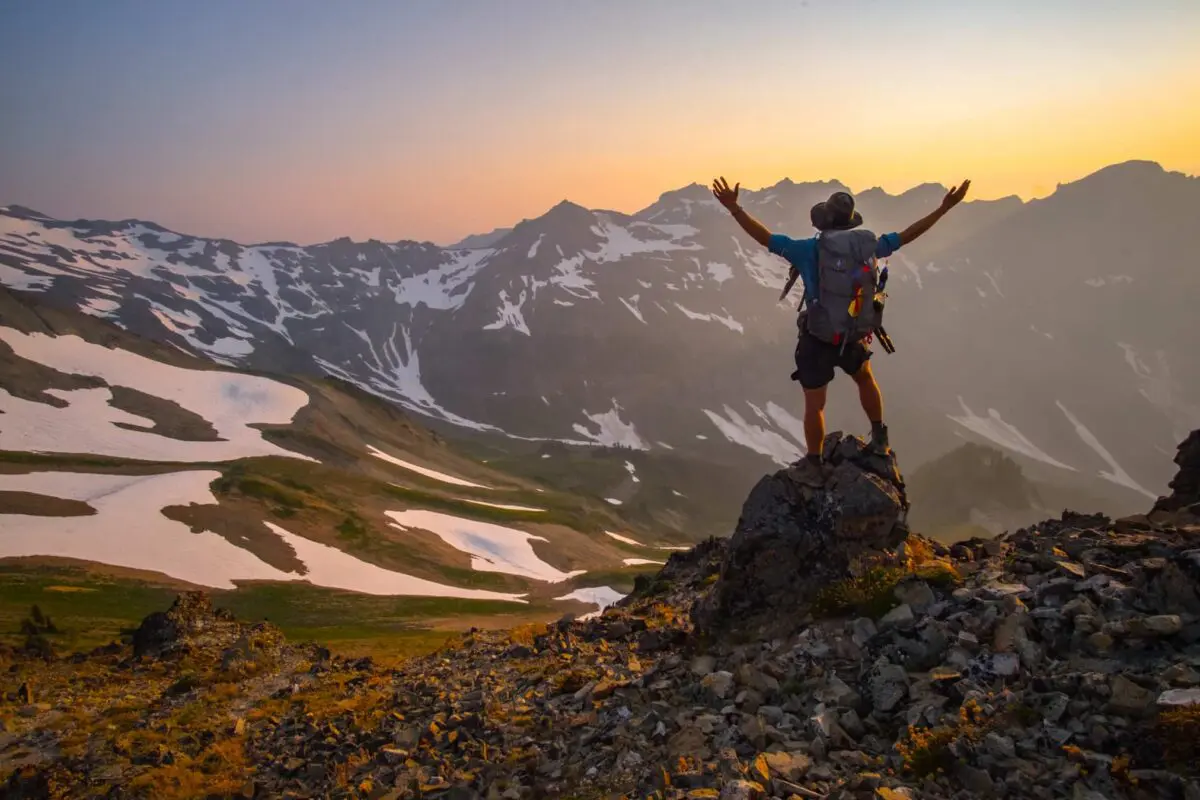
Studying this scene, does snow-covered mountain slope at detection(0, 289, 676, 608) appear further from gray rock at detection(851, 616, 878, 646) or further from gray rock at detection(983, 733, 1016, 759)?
gray rock at detection(983, 733, 1016, 759)

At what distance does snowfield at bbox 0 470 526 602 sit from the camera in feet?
190

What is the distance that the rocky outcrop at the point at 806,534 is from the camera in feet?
41.1

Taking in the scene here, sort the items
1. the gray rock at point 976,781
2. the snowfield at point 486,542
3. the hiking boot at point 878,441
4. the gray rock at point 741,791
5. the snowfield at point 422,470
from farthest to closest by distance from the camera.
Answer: the snowfield at point 422,470
the snowfield at point 486,542
the hiking boot at point 878,441
the gray rock at point 741,791
the gray rock at point 976,781

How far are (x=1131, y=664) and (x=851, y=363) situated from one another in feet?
19.7

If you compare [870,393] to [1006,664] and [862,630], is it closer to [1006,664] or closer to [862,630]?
[862,630]

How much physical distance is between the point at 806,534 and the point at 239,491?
78.3m

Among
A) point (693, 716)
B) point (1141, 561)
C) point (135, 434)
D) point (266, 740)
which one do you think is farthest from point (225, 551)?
point (1141, 561)

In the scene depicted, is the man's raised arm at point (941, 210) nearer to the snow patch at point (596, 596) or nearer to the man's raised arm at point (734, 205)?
the man's raised arm at point (734, 205)

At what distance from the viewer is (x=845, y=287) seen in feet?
39.0

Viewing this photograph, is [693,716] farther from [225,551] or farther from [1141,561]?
[225,551]

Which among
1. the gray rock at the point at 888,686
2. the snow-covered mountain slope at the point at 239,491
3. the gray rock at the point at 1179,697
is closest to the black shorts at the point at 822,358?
the gray rock at the point at 888,686

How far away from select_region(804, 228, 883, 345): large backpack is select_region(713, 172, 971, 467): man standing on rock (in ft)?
0.49

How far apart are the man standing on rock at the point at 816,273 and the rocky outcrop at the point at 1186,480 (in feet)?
21.3

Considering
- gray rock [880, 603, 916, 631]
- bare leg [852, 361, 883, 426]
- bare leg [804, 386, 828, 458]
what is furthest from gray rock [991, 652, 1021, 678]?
bare leg [852, 361, 883, 426]
